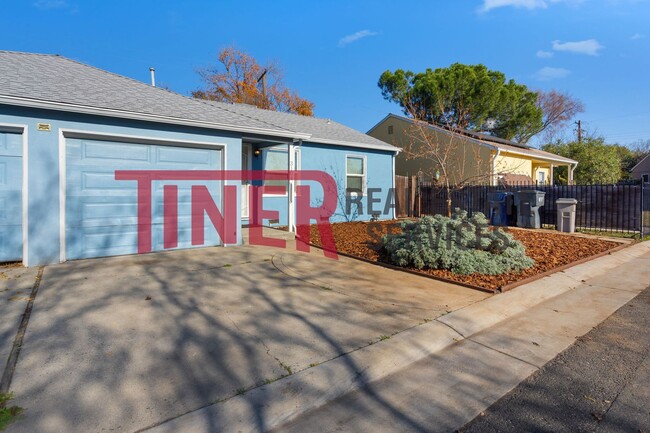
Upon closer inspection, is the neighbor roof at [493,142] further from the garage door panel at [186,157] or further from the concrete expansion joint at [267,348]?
the concrete expansion joint at [267,348]

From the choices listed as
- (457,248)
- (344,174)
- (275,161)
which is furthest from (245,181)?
(457,248)

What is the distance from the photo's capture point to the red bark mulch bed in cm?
599

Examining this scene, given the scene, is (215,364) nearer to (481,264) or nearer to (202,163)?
(481,264)

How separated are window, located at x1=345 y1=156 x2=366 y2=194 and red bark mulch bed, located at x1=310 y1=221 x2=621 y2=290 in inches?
90.6

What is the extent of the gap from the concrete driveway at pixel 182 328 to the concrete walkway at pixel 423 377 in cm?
19

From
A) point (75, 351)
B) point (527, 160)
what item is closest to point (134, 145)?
point (75, 351)

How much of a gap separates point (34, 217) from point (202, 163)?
303 cm

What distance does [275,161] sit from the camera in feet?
38.4

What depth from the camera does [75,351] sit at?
3328 mm

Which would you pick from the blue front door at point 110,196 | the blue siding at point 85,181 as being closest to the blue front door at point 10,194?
the blue siding at point 85,181

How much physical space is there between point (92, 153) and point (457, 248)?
6.57 m

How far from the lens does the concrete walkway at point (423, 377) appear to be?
8.34 feet

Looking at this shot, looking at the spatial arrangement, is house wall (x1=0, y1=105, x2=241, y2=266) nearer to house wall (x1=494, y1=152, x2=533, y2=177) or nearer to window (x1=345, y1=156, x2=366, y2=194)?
window (x1=345, y1=156, x2=366, y2=194)

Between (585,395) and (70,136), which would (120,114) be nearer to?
(70,136)
